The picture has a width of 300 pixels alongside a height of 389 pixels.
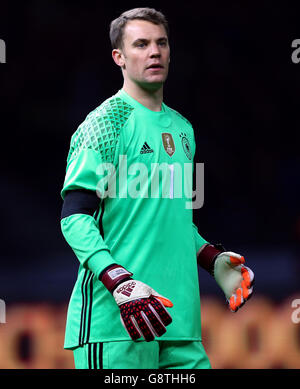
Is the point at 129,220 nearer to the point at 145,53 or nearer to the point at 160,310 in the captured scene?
the point at 160,310

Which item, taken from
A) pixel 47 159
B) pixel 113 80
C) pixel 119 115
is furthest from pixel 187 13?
pixel 119 115

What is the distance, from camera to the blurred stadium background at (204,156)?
235 inches

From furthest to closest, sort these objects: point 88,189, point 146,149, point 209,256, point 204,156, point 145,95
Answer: point 204,156, point 209,256, point 145,95, point 146,149, point 88,189

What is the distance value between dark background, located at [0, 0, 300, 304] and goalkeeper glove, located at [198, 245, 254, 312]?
3011 millimetres

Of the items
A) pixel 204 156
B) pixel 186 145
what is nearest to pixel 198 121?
pixel 204 156

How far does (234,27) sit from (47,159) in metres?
2.06

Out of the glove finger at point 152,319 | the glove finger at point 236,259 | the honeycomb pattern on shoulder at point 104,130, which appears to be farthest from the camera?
the glove finger at point 236,259

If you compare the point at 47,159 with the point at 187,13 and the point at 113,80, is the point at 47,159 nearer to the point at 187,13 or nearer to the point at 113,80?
the point at 113,80

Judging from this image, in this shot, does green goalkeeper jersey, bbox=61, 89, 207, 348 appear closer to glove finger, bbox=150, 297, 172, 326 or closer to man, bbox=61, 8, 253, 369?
man, bbox=61, 8, 253, 369

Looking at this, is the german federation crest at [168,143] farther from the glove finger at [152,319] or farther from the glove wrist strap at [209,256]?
the glove finger at [152,319]

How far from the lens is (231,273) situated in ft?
10.0

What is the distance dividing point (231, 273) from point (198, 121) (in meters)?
3.71

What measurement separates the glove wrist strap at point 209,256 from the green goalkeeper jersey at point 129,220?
174mm

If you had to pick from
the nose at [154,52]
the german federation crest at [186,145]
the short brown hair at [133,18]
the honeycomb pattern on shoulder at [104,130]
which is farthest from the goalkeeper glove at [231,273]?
the short brown hair at [133,18]
